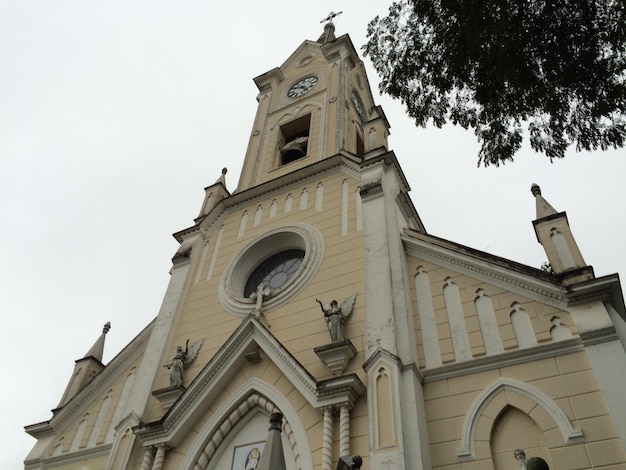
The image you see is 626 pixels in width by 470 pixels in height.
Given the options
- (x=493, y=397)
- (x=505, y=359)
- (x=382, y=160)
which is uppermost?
(x=382, y=160)

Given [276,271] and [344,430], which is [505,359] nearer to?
[344,430]

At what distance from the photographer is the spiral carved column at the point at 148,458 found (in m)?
10.3

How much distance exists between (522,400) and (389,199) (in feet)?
19.3

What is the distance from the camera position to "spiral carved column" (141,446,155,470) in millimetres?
10312

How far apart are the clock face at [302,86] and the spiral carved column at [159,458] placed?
14332 millimetres

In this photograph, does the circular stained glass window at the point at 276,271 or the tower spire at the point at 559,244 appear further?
the circular stained glass window at the point at 276,271

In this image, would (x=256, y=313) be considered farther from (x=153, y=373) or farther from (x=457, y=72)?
(x=457, y=72)

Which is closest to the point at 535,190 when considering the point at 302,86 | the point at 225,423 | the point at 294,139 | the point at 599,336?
the point at 599,336

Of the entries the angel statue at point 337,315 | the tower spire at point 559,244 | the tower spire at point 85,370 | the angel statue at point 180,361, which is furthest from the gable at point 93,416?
the tower spire at point 559,244

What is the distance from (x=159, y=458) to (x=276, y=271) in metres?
5.29

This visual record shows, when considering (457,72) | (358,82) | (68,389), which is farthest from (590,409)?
(358,82)

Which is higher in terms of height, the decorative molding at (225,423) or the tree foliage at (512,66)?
the tree foliage at (512,66)

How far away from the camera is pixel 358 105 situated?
2109cm

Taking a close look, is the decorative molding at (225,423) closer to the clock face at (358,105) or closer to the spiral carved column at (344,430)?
the spiral carved column at (344,430)
